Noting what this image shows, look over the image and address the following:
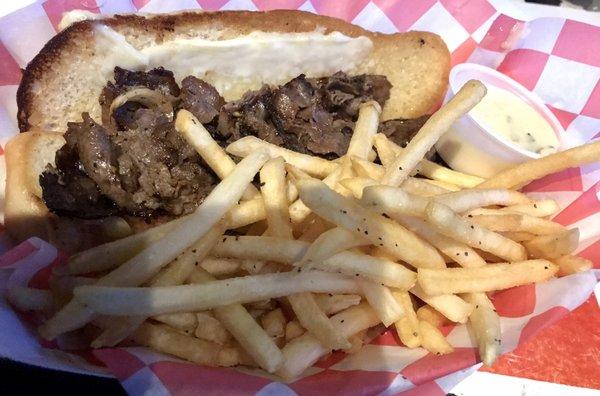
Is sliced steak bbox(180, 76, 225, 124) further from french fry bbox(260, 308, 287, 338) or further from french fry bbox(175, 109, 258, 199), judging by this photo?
french fry bbox(260, 308, 287, 338)

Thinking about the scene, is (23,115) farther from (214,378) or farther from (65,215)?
(214,378)

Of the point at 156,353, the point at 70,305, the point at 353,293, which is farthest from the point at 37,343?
the point at 353,293

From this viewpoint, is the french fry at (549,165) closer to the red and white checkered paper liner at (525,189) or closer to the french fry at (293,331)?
the red and white checkered paper liner at (525,189)

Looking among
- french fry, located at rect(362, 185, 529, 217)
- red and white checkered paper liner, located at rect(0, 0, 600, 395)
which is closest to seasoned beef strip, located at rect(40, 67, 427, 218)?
red and white checkered paper liner, located at rect(0, 0, 600, 395)

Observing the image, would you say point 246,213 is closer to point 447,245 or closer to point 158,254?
point 158,254

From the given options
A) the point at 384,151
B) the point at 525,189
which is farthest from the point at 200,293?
the point at 525,189

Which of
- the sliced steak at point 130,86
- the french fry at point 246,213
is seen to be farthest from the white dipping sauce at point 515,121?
the sliced steak at point 130,86
